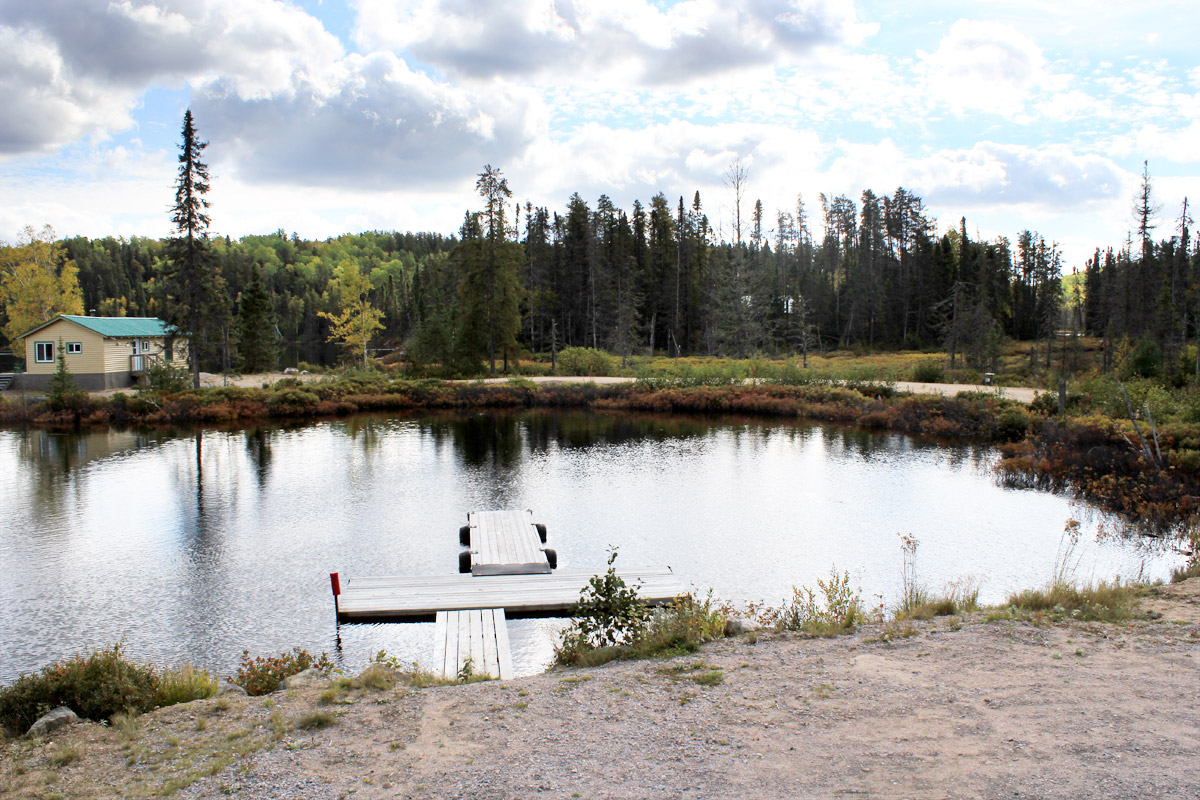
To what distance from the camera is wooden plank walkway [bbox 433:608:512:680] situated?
9.00 m

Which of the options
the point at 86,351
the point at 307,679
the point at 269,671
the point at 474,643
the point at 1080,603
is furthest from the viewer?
the point at 86,351

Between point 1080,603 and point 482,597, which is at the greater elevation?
point 1080,603

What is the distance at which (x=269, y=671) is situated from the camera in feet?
27.1

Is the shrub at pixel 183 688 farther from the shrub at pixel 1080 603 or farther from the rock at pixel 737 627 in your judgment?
the shrub at pixel 1080 603

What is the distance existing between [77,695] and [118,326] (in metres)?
40.7

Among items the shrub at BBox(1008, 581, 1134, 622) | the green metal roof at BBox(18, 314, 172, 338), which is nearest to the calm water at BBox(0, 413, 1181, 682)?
the shrub at BBox(1008, 581, 1134, 622)

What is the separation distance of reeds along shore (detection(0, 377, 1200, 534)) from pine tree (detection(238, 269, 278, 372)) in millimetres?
13201

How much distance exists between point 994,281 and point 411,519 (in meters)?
62.1

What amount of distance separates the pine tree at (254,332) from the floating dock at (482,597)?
144 feet

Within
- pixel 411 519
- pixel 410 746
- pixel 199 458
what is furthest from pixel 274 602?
pixel 199 458

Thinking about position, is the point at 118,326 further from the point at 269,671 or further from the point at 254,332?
the point at 269,671

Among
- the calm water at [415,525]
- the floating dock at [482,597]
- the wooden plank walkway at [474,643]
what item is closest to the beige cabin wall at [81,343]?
the calm water at [415,525]

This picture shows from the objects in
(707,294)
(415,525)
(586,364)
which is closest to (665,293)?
(707,294)

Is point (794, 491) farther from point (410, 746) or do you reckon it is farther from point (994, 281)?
point (994, 281)
